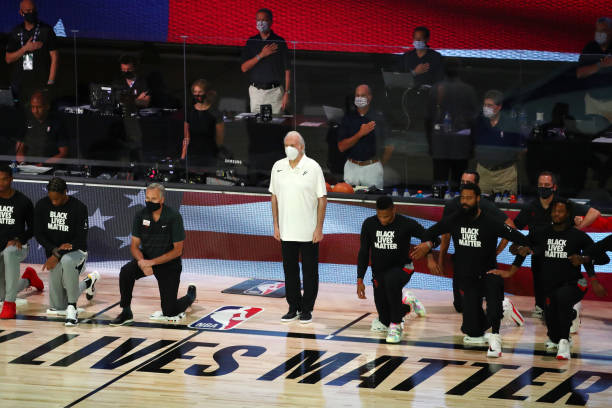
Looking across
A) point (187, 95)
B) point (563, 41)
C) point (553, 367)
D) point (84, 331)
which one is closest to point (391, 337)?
point (553, 367)

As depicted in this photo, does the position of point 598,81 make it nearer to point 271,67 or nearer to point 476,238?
point 476,238

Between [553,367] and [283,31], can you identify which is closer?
[553,367]

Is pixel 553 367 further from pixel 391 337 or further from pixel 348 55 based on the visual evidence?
pixel 348 55

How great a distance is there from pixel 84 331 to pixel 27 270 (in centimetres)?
177

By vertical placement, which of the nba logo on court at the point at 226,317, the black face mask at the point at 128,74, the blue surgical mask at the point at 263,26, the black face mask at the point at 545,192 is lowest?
the nba logo on court at the point at 226,317

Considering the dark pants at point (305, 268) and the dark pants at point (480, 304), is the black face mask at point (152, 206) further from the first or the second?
the dark pants at point (480, 304)

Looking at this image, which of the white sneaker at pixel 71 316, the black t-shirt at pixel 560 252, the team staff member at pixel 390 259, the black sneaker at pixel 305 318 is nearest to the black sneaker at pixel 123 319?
the white sneaker at pixel 71 316

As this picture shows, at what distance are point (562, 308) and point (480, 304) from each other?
776 millimetres

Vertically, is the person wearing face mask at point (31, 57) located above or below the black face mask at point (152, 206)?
above

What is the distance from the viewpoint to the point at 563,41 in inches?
620

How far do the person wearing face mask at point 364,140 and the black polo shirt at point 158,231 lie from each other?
7.74ft

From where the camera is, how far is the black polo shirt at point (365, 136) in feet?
39.4

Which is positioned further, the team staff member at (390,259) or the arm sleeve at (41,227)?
the arm sleeve at (41,227)

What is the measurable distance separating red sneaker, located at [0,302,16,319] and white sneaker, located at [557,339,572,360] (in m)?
5.51
